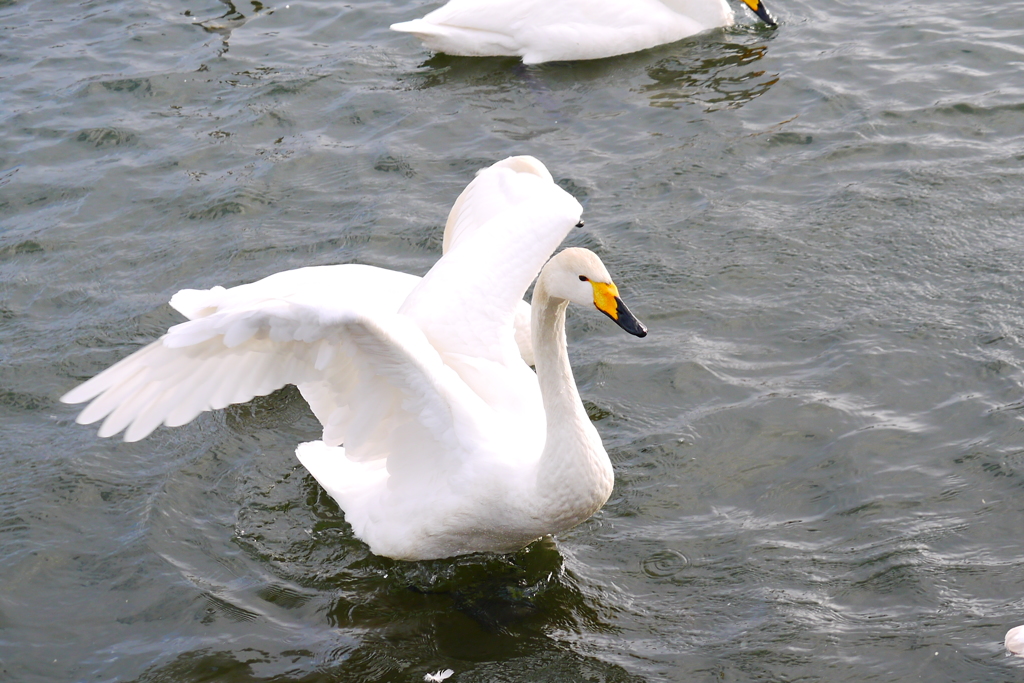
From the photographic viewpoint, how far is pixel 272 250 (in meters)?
8.13

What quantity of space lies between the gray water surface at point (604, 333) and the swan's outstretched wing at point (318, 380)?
2.62ft

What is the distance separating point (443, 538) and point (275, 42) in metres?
7.17

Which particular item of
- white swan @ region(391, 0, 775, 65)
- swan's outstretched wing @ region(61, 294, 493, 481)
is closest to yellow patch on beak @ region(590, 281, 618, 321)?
swan's outstretched wing @ region(61, 294, 493, 481)

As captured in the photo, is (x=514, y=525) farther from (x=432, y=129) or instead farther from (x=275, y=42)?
(x=275, y=42)

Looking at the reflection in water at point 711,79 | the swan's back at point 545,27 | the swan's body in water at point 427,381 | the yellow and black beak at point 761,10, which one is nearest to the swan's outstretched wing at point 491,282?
the swan's body in water at point 427,381

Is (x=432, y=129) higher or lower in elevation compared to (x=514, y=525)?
higher

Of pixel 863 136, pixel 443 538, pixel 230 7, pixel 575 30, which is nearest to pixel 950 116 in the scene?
pixel 863 136

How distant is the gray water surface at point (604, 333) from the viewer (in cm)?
521

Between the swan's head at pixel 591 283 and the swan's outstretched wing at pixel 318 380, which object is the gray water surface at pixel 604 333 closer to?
the swan's outstretched wing at pixel 318 380

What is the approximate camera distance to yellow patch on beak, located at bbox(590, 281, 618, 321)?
16.1ft

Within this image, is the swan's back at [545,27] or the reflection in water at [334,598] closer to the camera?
the reflection in water at [334,598]

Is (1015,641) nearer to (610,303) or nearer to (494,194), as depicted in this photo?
(610,303)

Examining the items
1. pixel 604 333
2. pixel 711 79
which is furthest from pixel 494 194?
pixel 711 79

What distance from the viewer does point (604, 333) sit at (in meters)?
7.28
